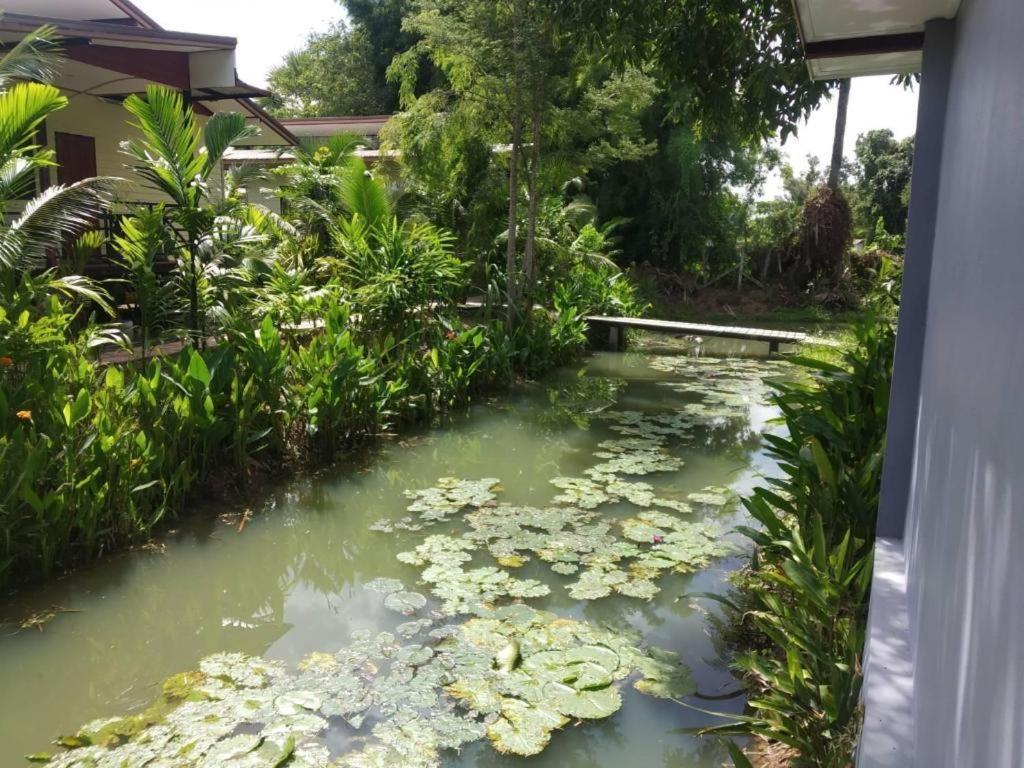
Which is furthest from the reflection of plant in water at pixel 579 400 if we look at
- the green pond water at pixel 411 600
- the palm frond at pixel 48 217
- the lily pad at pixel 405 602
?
the palm frond at pixel 48 217

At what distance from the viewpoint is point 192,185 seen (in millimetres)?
6434

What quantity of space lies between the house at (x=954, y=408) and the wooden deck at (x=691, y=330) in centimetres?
867

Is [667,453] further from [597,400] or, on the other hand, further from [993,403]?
[993,403]

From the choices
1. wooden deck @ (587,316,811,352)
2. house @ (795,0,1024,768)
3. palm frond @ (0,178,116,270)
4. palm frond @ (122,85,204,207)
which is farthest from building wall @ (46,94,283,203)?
house @ (795,0,1024,768)

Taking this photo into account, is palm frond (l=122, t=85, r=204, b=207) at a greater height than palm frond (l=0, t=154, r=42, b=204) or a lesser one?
greater

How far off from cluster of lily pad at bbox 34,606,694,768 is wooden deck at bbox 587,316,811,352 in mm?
8960

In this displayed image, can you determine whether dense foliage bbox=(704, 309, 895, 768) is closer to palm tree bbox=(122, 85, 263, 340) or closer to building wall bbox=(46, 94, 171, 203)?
palm tree bbox=(122, 85, 263, 340)

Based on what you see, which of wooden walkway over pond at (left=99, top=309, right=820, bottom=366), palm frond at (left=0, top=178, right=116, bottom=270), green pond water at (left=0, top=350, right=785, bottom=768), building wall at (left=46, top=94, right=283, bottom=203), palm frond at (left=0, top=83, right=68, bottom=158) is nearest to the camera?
green pond water at (left=0, top=350, right=785, bottom=768)

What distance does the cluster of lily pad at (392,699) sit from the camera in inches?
121

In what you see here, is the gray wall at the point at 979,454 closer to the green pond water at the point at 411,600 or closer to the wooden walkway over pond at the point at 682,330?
the green pond water at the point at 411,600

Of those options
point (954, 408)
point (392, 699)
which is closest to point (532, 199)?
point (392, 699)

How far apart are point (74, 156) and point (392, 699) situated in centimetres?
1082

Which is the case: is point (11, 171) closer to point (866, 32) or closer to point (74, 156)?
point (866, 32)

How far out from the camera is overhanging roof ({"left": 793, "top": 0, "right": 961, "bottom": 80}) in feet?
9.46
